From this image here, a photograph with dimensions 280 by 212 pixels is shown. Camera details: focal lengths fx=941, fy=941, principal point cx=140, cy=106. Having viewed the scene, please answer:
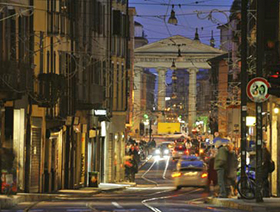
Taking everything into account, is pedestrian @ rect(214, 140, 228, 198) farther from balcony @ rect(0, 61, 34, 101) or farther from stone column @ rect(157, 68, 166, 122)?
stone column @ rect(157, 68, 166, 122)

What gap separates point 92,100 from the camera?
4669cm

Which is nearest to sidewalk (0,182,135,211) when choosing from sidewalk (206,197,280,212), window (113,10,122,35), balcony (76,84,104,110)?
balcony (76,84,104,110)

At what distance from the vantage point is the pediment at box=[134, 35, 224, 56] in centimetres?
15412

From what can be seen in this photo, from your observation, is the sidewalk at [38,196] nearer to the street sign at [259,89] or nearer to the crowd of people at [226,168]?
the crowd of people at [226,168]

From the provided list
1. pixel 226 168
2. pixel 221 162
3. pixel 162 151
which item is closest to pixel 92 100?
pixel 226 168

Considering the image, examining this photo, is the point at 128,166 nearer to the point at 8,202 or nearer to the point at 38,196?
the point at 38,196

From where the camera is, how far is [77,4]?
44219 mm

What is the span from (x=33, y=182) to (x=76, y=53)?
929 cm

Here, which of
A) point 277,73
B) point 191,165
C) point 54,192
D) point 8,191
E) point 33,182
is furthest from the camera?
point 191,165

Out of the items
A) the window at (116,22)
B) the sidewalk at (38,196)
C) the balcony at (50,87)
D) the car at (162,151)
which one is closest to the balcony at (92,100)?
the sidewalk at (38,196)

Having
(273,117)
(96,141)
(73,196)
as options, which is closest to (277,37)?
(273,117)

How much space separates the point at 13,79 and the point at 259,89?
27.3 feet

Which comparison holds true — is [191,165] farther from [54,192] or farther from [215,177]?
[215,177]

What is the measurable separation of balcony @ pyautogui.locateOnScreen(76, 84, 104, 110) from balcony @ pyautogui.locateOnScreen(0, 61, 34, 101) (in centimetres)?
1371
